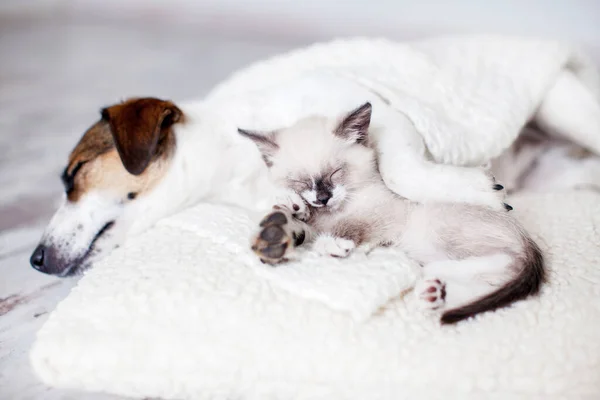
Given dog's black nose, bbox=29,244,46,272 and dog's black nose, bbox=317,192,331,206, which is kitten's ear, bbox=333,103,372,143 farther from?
dog's black nose, bbox=29,244,46,272

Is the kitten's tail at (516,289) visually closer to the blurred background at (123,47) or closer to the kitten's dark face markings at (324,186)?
the kitten's dark face markings at (324,186)

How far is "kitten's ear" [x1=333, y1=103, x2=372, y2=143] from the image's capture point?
1181 millimetres

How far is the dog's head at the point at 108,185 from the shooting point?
1308 millimetres

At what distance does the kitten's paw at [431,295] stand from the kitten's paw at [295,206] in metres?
0.31

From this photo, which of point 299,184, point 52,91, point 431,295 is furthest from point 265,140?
point 52,91

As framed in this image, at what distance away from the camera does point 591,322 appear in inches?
39.0

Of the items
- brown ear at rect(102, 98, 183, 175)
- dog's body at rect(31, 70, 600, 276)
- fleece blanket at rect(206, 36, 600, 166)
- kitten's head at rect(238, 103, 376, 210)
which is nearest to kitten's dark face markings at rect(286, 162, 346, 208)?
kitten's head at rect(238, 103, 376, 210)

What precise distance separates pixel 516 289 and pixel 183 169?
2.70ft

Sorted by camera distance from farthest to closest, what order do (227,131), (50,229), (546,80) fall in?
(546,80) → (227,131) → (50,229)

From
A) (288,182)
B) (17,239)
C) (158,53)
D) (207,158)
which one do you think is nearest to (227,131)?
(207,158)

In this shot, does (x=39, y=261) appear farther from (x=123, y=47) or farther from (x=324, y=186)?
(x=123, y=47)

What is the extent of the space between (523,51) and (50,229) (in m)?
1.42

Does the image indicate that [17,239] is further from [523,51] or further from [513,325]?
[523,51]

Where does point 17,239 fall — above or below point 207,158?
below
